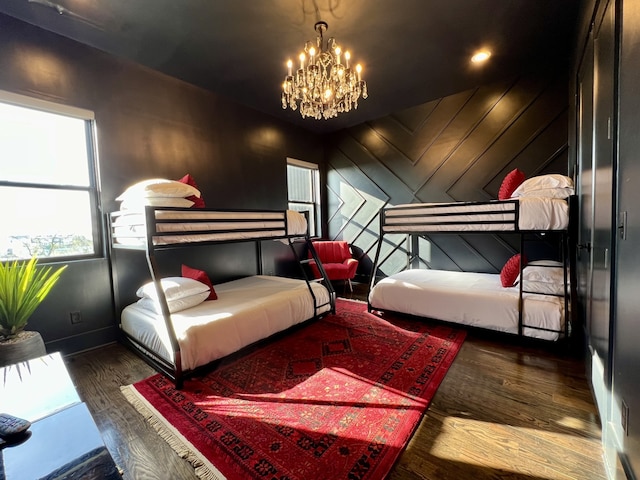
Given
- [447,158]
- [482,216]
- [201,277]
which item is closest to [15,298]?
[201,277]

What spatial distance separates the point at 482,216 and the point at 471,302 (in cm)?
86

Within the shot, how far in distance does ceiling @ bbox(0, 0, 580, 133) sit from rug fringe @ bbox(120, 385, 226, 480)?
2875 millimetres

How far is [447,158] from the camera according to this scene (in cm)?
395

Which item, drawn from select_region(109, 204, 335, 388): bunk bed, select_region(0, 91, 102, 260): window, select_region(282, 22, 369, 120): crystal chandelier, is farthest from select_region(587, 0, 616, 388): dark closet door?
select_region(0, 91, 102, 260): window

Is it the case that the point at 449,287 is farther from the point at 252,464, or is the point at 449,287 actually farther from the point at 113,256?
the point at 113,256

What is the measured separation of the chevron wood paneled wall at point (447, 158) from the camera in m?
3.29

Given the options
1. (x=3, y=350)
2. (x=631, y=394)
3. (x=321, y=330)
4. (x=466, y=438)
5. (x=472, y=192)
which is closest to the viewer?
(x=631, y=394)

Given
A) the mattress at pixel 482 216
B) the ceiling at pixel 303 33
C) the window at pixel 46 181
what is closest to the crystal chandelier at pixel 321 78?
the ceiling at pixel 303 33

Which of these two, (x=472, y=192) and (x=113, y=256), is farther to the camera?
(x=472, y=192)

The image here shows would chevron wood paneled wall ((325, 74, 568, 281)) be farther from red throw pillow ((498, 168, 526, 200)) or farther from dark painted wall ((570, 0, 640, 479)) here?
dark painted wall ((570, 0, 640, 479))

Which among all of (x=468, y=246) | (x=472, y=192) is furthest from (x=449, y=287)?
(x=472, y=192)

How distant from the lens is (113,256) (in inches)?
107

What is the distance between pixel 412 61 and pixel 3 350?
4313mm

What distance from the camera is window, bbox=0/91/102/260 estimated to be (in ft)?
7.38
